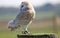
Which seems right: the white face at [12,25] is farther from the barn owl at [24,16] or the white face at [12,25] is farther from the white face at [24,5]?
the white face at [24,5]

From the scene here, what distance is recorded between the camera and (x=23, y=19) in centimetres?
583

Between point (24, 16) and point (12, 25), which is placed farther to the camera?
point (24, 16)

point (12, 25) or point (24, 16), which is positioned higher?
point (24, 16)

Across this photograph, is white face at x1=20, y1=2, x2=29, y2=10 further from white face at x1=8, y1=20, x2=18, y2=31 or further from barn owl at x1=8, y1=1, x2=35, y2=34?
white face at x1=8, y1=20, x2=18, y2=31

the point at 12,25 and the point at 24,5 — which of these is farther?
the point at 24,5

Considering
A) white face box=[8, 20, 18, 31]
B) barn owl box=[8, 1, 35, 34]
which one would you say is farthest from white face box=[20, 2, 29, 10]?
white face box=[8, 20, 18, 31]

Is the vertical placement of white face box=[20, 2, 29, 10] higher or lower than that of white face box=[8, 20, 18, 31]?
higher

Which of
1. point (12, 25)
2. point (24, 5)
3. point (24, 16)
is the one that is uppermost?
point (24, 5)

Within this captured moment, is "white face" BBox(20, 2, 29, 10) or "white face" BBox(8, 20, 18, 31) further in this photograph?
"white face" BBox(20, 2, 29, 10)

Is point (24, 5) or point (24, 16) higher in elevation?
point (24, 5)

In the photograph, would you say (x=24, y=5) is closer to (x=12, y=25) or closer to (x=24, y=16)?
(x=24, y=16)

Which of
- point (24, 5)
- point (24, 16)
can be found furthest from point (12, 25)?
point (24, 5)

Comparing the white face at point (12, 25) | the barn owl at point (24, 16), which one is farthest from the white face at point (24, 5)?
the white face at point (12, 25)

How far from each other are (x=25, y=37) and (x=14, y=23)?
5.01ft
